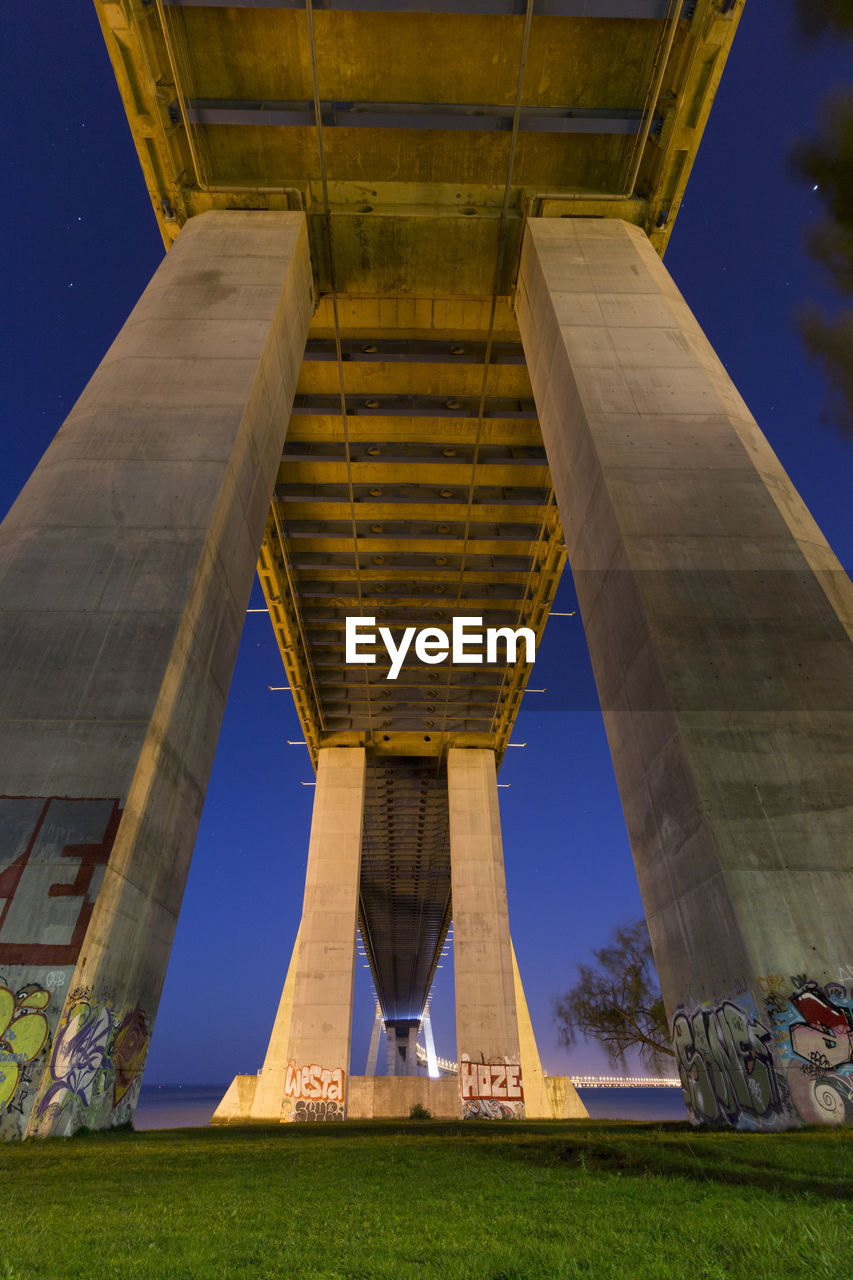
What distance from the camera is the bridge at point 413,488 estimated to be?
27.4 ft

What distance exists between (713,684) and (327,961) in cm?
2330

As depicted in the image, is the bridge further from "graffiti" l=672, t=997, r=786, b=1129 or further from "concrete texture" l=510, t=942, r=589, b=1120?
"concrete texture" l=510, t=942, r=589, b=1120

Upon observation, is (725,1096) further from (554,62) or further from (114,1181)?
(554,62)

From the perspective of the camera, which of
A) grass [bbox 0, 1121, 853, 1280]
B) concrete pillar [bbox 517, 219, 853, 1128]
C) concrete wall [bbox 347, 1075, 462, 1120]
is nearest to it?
grass [bbox 0, 1121, 853, 1280]

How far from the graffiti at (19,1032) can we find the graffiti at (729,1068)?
7.54 m

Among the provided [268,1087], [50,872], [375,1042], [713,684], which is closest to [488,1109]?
[268,1087]

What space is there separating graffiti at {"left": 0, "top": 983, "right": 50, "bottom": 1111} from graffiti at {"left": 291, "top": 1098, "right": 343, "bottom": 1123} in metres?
22.2

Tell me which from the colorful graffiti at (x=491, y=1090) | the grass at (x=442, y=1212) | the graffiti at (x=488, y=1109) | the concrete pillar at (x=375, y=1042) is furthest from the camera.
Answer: the concrete pillar at (x=375, y=1042)

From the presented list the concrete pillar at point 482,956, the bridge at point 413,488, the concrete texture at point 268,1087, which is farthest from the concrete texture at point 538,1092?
the concrete texture at point 268,1087

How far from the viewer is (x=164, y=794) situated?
31.9 feet

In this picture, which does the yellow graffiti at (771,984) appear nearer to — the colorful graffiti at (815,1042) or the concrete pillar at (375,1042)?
the colorful graffiti at (815,1042)

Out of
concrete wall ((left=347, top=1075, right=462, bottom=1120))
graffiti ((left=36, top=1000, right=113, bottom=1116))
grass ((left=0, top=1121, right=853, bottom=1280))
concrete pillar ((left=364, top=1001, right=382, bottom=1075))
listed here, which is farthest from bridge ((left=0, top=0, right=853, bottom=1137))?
concrete pillar ((left=364, top=1001, right=382, bottom=1075))

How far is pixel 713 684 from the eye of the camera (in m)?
9.65

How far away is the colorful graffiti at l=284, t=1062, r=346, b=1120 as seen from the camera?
25.5 m
